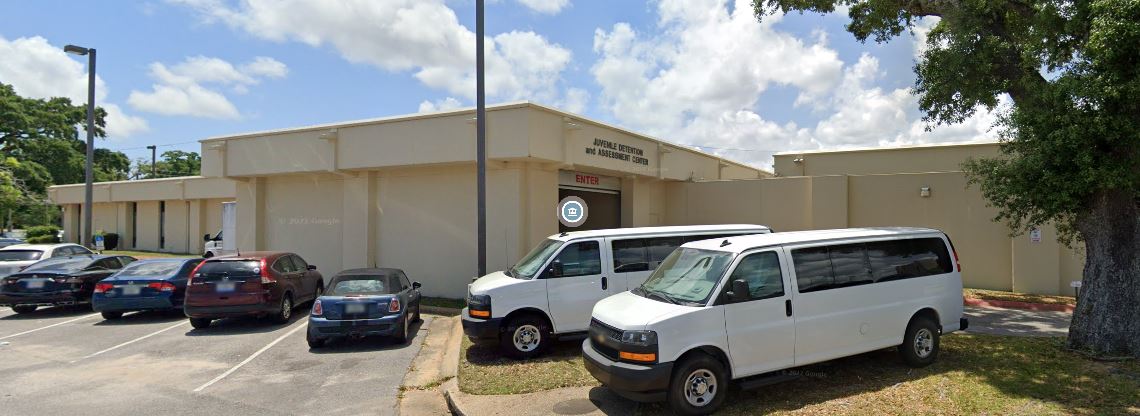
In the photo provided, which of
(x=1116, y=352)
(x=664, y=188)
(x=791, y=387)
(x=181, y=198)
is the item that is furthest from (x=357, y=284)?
(x=181, y=198)

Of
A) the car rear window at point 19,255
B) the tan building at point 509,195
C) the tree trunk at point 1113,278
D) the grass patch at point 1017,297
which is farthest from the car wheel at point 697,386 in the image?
the car rear window at point 19,255

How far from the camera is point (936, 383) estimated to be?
6.52 meters

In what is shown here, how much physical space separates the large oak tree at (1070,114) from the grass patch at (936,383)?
1.08 m

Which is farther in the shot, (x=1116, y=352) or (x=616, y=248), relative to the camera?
(x=616, y=248)

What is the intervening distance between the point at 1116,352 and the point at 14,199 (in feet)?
113

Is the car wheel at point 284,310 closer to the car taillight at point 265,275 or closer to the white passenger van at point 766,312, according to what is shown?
the car taillight at point 265,275

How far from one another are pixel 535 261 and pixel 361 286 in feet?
10.5

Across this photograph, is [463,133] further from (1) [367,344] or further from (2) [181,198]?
(2) [181,198]

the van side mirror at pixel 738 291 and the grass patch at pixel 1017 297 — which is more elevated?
the van side mirror at pixel 738 291

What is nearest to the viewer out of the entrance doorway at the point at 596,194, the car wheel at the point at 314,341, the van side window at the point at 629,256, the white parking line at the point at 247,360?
the white parking line at the point at 247,360

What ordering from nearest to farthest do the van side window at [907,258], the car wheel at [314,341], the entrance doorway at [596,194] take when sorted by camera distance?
the van side window at [907,258] < the car wheel at [314,341] < the entrance doorway at [596,194]

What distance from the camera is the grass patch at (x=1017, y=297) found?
13561 millimetres

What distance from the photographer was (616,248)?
9.02 metres

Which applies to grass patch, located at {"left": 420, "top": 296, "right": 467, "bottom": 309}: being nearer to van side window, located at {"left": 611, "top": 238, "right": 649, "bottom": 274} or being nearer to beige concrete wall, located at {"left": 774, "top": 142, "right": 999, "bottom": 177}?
van side window, located at {"left": 611, "top": 238, "right": 649, "bottom": 274}
